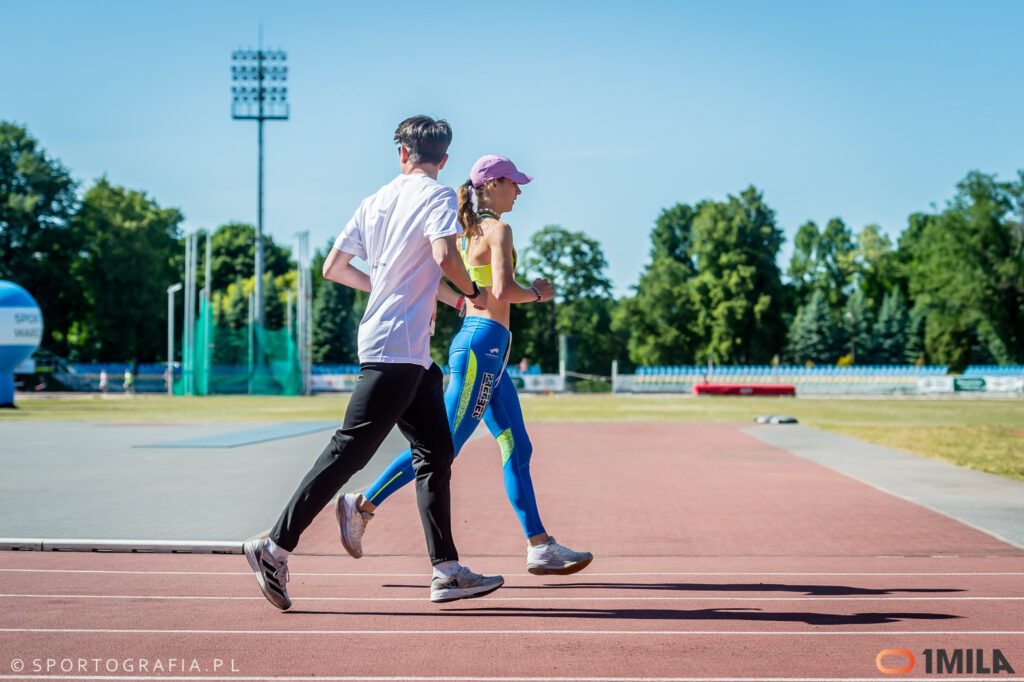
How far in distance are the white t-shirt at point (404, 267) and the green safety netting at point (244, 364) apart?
1704 inches

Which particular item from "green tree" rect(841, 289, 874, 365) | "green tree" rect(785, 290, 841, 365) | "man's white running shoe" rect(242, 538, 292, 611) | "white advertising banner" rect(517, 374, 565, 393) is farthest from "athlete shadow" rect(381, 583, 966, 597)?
"green tree" rect(841, 289, 874, 365)

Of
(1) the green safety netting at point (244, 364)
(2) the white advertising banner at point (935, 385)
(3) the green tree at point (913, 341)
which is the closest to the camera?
(1) the green safety netting at point (244, 364)

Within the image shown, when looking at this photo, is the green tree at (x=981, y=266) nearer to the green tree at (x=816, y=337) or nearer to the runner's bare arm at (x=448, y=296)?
the green tree at (x=816, y=337)

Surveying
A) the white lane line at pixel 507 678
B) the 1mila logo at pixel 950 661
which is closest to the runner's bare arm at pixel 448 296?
the white lane line at pixel 507 678

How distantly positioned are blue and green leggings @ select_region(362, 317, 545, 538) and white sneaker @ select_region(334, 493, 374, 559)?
0.28 feet

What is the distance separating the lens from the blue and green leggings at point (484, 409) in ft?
16.6

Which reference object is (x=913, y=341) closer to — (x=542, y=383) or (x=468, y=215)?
(x=542, y=383)

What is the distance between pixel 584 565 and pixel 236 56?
181 ft

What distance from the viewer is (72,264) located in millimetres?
68688

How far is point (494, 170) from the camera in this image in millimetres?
5234

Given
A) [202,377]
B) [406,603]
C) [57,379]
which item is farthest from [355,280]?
[57,379]

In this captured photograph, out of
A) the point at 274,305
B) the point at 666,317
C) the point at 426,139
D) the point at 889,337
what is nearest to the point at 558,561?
the point at 426,139

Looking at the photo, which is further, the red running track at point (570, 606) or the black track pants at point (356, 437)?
the black track pants at point (356, 437)

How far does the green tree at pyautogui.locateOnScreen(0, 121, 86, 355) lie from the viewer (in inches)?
2549
